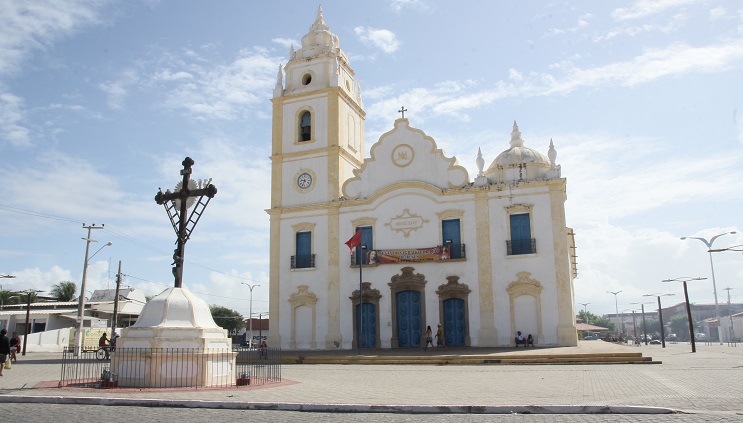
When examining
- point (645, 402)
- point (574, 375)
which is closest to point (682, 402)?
point (645, 402)

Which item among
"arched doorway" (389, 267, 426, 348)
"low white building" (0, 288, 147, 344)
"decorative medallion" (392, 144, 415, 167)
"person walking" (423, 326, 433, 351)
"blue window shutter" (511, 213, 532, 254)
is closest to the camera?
"person walking" (423, 326, 433, 351)

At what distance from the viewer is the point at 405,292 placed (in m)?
28.0

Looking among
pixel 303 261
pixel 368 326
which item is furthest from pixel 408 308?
pixel 303 261

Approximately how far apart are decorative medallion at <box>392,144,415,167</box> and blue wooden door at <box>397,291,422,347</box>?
614 cm

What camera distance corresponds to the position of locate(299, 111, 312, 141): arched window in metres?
32.0

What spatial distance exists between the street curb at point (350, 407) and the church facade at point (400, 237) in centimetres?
1516

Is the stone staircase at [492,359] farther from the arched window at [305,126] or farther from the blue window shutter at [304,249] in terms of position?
the arched window at [305,126]

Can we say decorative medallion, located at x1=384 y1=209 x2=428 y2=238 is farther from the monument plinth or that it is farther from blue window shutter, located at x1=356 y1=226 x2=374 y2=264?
the monument plinth

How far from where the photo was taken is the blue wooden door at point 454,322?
1067 inches

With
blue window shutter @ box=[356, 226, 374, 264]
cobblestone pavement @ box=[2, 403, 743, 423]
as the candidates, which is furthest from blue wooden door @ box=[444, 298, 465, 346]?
cobblestone pavement @ box=[2, 403, 743, 423]

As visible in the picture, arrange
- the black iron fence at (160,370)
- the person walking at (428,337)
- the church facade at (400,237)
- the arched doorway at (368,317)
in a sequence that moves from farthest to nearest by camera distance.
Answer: the arched doorway at (368,317)
the church facade at (400,237)
the person walking at (428,337)
the black iron fence at (160,370)

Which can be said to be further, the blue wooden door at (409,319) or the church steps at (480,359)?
the blue wooden door at (409,319)

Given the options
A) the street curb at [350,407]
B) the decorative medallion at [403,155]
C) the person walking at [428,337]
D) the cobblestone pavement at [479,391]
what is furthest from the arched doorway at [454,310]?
the street curb at [350,407]

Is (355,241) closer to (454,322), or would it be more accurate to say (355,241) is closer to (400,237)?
(400,237)
